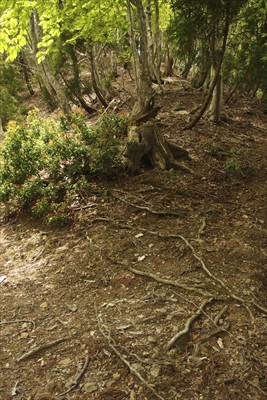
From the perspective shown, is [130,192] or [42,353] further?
[130,192]

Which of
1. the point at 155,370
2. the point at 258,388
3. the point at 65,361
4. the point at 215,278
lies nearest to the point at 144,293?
the point at 215,278

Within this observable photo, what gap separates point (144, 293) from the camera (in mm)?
3986

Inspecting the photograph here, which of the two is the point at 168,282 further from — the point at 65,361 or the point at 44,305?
the point at 44,305

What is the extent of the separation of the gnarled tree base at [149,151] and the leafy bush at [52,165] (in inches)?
16.2

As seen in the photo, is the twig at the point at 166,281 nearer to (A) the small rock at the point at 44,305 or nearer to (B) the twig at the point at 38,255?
(A) the small rock at the point at 44,305

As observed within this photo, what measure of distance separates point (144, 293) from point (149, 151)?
393cm

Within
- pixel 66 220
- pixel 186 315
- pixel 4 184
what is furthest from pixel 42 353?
pixel 4 184

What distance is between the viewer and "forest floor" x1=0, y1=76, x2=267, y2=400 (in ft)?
9.50

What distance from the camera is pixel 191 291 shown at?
3.88 m

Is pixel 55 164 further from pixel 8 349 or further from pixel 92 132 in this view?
pixel 8 349

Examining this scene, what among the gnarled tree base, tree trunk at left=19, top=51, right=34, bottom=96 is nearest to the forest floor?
the gnarled tree base

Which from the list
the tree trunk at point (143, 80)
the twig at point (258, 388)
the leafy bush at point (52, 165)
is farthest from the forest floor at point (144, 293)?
the tree trunk at point (143, 80)

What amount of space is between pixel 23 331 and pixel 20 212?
337 cm

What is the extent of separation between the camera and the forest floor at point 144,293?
9.50ft
